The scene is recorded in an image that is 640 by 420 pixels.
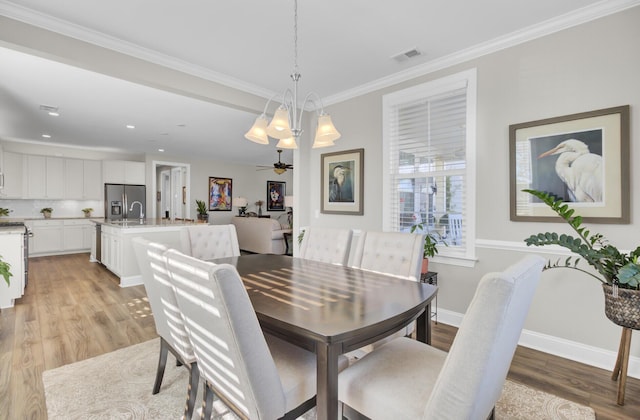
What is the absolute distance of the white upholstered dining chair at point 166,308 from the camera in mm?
1555

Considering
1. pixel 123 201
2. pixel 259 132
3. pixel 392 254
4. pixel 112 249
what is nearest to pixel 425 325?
pixel 392 254

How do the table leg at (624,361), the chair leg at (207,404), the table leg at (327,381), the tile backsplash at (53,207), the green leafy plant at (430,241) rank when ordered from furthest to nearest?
the tile backsplash at (53,207), the green leafy plant at (430,241), the table leg at (624,361), the chair leg at (207,404), the table leg at (327,381)

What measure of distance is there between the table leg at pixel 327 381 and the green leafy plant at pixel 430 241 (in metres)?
1.97

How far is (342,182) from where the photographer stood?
3.95 meters

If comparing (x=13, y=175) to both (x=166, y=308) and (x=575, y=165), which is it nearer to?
(x=166, y=308)

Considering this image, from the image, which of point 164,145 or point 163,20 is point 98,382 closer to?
point 163,20

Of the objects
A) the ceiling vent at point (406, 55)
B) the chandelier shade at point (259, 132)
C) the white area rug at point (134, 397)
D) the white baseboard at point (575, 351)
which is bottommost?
the white area rug at point (134, 397)

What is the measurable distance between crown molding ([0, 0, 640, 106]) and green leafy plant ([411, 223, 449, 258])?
1.60 m

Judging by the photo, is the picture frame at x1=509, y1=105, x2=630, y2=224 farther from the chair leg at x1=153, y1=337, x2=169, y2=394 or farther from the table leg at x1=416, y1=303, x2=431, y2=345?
the chair leg at x1=153, y1=337, x2=169, y2=394

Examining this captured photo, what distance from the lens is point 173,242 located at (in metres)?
5.16

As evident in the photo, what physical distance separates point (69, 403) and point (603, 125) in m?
3.98

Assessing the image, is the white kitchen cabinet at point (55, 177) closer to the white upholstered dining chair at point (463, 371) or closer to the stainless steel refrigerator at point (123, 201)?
the stainless steel refrigerator at point (123, 201)

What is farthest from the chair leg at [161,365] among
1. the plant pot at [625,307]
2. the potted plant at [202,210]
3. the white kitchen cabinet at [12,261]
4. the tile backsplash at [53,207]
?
the tile backsplash at [53,207]

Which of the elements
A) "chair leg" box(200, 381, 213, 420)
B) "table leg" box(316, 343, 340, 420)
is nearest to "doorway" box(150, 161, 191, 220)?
"chair leg" box(200, 381, 213, 420)
